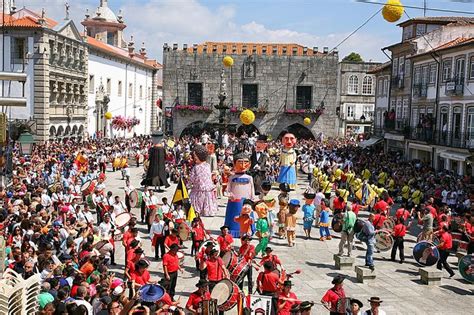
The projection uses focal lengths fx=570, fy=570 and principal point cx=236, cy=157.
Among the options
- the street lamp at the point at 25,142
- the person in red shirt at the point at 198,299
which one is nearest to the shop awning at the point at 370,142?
the street lamp at the point at 25,142

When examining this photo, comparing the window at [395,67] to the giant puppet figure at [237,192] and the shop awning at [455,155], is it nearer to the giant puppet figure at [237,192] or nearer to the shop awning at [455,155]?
the shop awning at [455,155]

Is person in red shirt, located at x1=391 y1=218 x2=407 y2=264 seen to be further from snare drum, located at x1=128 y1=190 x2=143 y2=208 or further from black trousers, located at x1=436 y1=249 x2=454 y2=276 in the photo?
snare drum, located at x1=128 y1=190 x2=143 y2=208

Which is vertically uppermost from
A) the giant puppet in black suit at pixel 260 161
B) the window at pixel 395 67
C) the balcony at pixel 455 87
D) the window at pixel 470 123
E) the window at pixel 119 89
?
the window at pixel 395 67

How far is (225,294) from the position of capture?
9.15 metres

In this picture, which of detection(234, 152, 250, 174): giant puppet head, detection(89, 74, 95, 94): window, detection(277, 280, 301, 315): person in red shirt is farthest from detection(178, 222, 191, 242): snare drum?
detection(89, 74, 95, 94): window

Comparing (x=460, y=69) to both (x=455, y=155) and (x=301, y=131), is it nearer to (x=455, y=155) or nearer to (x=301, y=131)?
(x=455, y=155)

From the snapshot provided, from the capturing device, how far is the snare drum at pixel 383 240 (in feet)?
48.4

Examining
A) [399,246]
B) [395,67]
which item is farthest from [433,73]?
[399,246]

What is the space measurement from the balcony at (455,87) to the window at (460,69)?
66mm

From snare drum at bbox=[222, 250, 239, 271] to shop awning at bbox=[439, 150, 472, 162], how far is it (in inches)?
705

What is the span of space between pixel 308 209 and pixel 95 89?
36.3 m

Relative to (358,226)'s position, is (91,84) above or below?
above

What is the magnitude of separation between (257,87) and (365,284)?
39.9 m

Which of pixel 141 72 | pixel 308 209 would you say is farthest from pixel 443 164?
pixel 141 72
